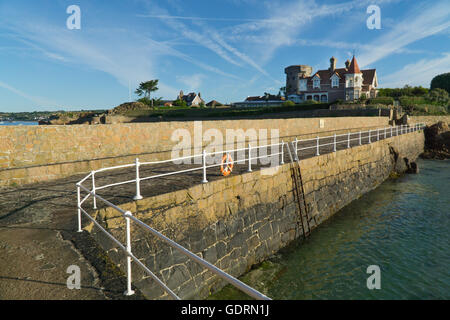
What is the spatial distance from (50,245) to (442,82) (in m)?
86.8

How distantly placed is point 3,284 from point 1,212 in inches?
116

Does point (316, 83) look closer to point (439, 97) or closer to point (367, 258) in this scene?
point (439, 97)

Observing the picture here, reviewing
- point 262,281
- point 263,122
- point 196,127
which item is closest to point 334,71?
point 263,122

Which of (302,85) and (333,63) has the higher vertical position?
(333,63)

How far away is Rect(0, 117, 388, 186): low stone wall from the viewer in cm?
745

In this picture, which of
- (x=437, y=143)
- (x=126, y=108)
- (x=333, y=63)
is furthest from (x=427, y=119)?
(x=126, y=108)

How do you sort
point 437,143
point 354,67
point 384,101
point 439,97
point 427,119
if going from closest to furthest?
point 437,143
point 427,119
point 384,101
point 439,97
point 354,67

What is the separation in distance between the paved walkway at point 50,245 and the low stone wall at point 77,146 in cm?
74

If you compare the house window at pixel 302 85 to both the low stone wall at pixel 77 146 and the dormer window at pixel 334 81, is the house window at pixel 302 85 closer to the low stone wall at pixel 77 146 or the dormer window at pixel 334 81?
the dormer window at pixel 334 81

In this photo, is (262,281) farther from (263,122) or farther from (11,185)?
(263,122)

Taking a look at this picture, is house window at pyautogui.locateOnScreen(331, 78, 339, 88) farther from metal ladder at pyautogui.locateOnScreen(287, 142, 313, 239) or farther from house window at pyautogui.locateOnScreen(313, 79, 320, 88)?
metal ladder at pyautogui.locateOnScreen(287, 142, 313, 239)

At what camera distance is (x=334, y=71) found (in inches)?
2534

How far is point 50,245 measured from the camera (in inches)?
162

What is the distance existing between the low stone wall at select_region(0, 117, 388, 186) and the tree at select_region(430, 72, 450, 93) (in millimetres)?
77580
